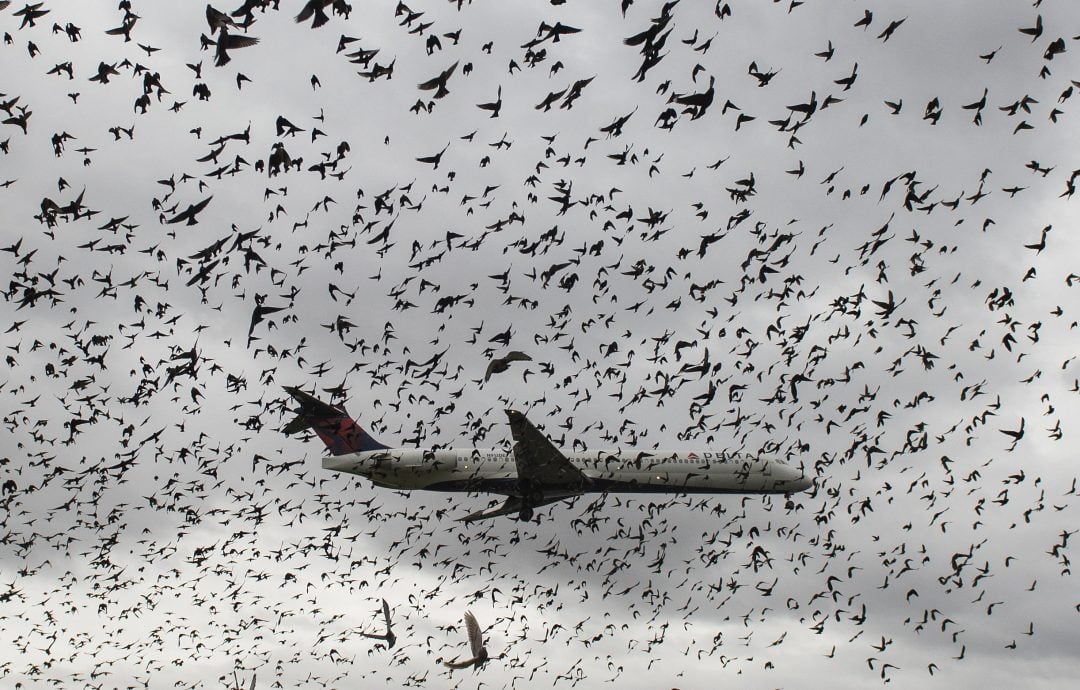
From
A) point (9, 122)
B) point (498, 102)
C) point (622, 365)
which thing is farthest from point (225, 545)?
point (498, 102)

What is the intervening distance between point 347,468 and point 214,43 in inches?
2808

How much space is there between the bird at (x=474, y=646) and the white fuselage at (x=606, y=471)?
2644 cm

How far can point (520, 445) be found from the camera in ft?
242

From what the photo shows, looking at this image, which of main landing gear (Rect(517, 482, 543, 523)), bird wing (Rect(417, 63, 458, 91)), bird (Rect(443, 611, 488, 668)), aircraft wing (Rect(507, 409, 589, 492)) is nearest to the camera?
bird wing (Rect(417, 63, 458, 91))

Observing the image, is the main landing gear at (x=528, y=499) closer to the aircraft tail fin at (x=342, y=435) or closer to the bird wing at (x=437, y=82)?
the aircraft tail fin at (x=342, y=435)

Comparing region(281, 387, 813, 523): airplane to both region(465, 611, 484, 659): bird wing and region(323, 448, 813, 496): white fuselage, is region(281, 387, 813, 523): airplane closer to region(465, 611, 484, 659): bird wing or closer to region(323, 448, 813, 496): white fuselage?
region(323, 448, 813, 496): white fuselage

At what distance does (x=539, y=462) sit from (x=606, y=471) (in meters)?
8.94

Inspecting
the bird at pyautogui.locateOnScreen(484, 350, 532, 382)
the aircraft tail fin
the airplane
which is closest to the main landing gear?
the airplane

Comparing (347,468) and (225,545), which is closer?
(225,545)

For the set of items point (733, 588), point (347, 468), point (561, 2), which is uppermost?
point (561, 2)

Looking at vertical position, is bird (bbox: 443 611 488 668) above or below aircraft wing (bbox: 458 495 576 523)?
below

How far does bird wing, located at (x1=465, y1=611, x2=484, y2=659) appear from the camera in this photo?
5072 centimetres

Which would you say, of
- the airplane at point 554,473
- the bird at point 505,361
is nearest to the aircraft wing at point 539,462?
the airplane at point 554,473

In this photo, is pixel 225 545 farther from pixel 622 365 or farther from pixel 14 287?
pixel 622 365
